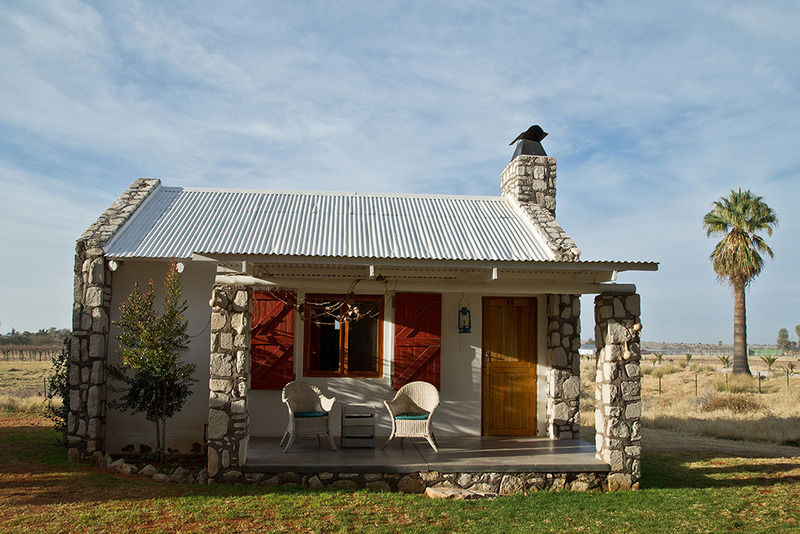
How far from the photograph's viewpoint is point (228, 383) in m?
6.91

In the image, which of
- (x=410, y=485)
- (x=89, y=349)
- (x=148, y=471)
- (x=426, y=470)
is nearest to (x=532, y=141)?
(x=426, y=470)

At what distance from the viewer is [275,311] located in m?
9.08

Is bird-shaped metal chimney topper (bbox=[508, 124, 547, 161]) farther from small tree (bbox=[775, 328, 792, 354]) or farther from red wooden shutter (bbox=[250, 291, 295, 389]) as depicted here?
small tree (bbox=[775, 328, 792, 354])

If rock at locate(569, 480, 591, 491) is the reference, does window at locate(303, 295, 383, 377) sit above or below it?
above

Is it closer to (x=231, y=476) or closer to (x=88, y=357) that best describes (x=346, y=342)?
(x=231, y=476)

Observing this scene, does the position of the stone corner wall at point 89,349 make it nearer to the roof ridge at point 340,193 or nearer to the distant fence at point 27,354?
the roof ridge at point 340,193

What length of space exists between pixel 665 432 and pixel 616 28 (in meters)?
8.22

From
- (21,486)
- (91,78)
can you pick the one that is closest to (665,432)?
(21,486)

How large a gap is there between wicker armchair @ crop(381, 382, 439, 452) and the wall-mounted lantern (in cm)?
125

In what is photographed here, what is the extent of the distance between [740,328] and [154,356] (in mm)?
20419

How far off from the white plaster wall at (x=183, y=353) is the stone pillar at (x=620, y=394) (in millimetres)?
5452

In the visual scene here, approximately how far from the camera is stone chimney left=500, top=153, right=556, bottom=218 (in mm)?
11070

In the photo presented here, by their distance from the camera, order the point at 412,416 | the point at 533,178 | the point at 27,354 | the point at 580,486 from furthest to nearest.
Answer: the point at 27,354 → the point at 533,178 → the point at 412,416 → the point at 580,486

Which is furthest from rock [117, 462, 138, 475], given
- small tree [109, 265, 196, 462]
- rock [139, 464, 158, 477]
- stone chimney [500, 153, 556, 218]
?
stone chimney [500, 153, 556, 218]
